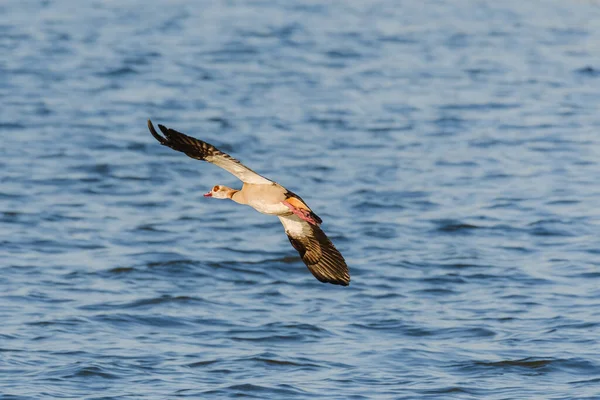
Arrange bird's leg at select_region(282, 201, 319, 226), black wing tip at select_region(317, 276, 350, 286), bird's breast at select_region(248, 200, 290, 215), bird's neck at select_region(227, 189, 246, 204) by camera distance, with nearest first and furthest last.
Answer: bird's leg at select_region(282, 201, 319, 226) → bird's breast at select_region(248, 200, 290, 215) → bird's neck at select_region(227, 189, 246, 204) → black wing tip at select_region(317, 276, 350, 286)

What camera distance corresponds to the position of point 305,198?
18047mm

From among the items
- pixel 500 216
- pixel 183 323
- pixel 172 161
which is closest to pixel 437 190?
pixel 500 216

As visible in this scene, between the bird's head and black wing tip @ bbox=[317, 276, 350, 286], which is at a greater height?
the bird's head

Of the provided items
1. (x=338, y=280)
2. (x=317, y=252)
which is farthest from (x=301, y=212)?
(x=317, y=252)

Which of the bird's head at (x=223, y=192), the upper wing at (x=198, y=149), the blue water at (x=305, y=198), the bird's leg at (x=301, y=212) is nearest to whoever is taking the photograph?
the bird's leg at (x=301, y=212)

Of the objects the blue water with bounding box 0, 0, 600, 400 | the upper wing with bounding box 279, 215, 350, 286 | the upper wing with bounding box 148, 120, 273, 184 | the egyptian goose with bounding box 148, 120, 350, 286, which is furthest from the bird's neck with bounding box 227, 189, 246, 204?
the blue water with bounding box 0, 0, 600, 400

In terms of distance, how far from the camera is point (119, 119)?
22.9m

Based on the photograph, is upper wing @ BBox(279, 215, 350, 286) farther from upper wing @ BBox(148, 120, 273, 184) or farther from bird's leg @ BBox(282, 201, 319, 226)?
upper wing @ BBox(148, 120, 273, 184)

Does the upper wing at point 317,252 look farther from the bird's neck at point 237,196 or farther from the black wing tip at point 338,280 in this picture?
the bird's neck at point 237,196

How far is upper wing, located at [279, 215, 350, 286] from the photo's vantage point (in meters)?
9.08

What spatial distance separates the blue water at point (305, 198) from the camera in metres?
12.5

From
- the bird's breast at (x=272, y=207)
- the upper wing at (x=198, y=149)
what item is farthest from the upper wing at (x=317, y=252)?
the upper wing at (x=198, y=149)

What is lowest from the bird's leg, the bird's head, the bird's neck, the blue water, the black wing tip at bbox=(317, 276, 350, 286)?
the blue water

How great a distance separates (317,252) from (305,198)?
8.80 meters
